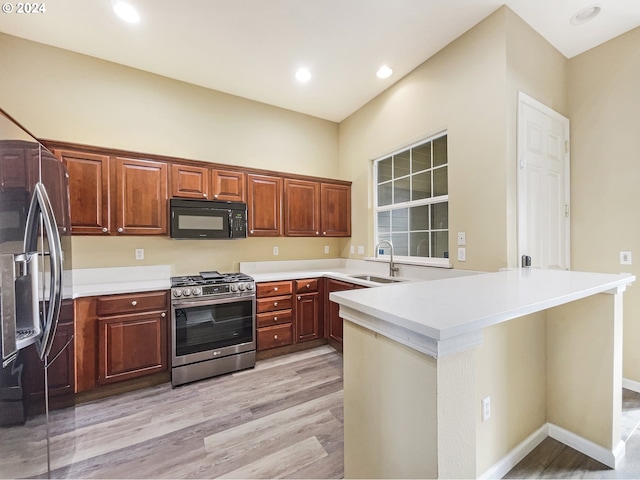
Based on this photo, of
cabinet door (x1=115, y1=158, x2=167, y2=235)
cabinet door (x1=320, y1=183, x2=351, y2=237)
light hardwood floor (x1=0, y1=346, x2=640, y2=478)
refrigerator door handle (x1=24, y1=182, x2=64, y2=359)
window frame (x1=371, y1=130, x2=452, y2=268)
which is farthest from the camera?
cabinet door (x1=320, y1=183, x2=351, y2=237)

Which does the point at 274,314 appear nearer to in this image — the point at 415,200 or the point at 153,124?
the point at 415,200

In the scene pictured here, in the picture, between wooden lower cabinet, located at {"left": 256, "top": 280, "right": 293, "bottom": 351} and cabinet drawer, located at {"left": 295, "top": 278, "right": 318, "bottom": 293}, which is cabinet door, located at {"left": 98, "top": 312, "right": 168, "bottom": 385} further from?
cabinet drawer, located at {"left": 295, "top": 278, "right": 318, "bottom": 293}

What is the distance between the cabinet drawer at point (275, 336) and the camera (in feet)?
9.83

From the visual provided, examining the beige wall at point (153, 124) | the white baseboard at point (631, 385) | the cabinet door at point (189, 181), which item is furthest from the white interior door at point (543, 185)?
the cabinet door at point (189, 181)

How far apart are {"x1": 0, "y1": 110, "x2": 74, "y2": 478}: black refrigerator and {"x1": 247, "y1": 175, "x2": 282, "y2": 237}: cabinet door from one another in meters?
1.90

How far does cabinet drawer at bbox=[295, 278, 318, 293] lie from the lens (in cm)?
323

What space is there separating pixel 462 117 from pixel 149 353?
3.60 m

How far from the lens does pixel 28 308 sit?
1.16 m

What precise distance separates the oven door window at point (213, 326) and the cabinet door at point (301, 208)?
3.88ft

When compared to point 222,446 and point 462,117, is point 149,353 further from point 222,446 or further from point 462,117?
point 462,117

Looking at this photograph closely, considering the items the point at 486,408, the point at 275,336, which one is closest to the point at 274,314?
the point at 275,336

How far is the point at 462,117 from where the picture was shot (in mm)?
2465

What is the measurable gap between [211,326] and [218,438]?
1064mm

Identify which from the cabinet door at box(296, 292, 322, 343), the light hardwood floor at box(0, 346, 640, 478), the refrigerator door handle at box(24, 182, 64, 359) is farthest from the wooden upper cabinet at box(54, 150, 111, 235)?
the cabinet door at box(296, 292, 322, 343)
